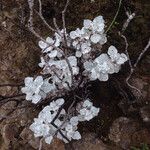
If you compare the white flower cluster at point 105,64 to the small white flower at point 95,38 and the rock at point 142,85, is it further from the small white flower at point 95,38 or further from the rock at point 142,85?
the rock at point 142,85

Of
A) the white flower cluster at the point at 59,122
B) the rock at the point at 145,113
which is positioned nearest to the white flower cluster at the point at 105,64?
the white flower cluster at the point at 59,122

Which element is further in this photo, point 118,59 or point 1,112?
point 1,112

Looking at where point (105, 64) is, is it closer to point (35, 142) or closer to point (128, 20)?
point (128, 20)

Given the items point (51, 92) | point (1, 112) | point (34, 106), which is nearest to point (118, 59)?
point (51, 92)

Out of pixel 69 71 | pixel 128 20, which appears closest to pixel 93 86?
pixel 69 71

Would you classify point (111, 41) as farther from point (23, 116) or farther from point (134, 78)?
point (23, 116)

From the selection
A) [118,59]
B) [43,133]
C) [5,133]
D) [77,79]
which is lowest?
[5,133]

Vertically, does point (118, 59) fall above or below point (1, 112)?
above
